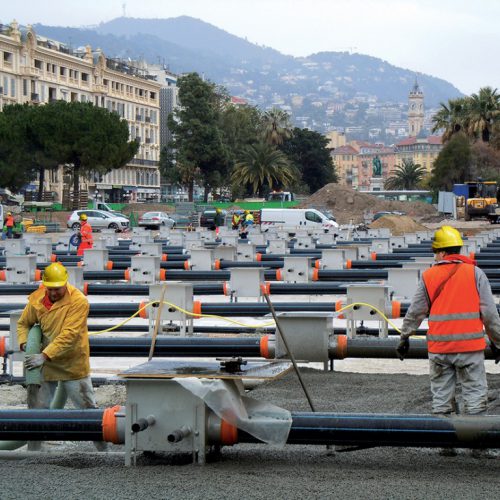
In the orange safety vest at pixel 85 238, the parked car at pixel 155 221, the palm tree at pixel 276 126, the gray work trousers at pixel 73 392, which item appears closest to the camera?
the gray work trousers at pixel 73 392

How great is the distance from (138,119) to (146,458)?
12256 cm

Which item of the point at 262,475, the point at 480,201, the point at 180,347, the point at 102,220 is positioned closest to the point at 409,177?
the point at 480,201

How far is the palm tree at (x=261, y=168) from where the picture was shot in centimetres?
10756

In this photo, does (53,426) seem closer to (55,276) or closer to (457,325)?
(55,276)

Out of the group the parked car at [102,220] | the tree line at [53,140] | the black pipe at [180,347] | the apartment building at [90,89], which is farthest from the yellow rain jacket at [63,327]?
the apartment building at [90,89]

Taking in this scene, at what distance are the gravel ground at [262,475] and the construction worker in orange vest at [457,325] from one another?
1.70ft

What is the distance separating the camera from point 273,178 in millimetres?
109688

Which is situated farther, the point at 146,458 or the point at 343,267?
the point at 343,267

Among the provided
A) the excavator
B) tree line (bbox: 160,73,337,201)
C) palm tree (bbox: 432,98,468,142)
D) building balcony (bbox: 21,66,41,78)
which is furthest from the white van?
building balcony (bbox: 21,66,41,78)

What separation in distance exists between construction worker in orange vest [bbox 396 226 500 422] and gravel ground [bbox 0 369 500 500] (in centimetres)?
52

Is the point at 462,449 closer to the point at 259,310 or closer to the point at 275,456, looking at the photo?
the point at 275,456

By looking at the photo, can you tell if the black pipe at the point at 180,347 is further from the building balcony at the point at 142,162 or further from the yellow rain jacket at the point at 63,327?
the building balcony at the point at 142,162

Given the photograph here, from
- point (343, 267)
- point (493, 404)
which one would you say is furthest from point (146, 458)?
point (343, 267)

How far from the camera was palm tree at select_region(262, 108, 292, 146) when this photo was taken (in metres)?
126
